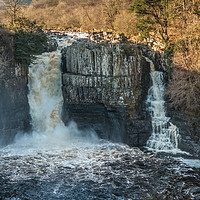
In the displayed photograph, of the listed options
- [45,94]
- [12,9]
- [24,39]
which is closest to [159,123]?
[45,94]

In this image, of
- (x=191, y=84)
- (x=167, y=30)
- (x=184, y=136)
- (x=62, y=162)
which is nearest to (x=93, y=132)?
(x=62, y=162)

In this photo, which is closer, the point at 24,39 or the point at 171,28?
the point at 24,39

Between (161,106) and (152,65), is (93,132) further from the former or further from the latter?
(152,65)

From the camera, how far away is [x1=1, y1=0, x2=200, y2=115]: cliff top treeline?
680 inches

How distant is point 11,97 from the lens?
1823 cm

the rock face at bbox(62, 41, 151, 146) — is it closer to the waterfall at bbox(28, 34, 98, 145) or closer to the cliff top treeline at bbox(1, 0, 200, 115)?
the waterfall at bbox(28, 34, 98, 145)

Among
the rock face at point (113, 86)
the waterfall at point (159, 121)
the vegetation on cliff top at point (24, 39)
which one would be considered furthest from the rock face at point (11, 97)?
the waterfall at point (159, 121)

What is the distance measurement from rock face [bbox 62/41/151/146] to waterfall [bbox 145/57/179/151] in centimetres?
49

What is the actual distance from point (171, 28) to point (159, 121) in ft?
30.1

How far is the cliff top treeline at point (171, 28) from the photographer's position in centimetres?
1727

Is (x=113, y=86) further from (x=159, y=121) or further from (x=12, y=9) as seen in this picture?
(x=12, y=9)

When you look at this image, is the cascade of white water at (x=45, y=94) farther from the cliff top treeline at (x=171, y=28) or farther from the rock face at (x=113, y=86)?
the cliff top treeline at (x=171, y=28)

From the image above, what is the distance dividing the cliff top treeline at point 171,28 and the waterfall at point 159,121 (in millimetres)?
954

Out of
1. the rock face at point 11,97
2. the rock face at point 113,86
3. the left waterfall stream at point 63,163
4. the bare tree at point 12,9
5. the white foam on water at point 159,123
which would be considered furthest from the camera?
the bare tree at point 12,9
